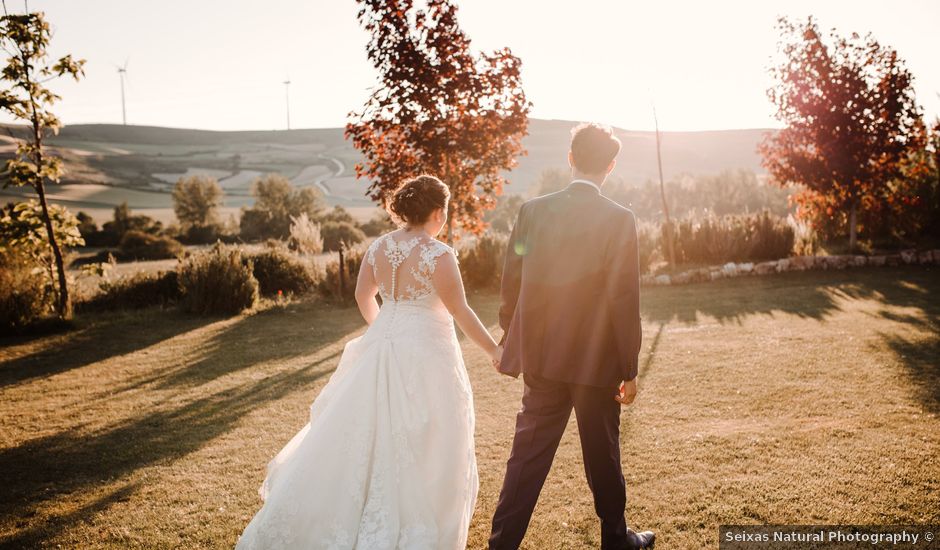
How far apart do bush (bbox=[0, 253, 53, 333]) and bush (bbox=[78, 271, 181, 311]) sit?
1566 millimetres

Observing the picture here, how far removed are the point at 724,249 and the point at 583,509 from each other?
11123 mm

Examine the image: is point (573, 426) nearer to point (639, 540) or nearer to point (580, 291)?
point (639, 540)

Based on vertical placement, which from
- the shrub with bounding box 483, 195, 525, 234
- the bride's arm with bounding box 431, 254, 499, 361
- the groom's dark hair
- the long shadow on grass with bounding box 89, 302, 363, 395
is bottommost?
the long shadow on grass with bounding box 89, 302, 363, 395

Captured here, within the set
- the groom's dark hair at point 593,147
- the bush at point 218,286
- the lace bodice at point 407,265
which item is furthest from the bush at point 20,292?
the groom's dark hair at point 593,147

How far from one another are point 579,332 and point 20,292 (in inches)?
409

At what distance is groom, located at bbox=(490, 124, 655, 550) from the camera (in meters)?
2.85

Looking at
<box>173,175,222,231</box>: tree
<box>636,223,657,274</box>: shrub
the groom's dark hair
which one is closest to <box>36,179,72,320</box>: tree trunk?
the groom's dark hair

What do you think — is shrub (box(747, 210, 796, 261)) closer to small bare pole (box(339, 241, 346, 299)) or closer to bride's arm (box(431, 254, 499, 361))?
small bare pole (box(339, 241, 346, 299))

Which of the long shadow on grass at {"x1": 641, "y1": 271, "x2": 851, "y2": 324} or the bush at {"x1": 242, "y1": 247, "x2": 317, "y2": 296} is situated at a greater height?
the bush at {"x1": 242, "y1": 247, "x2": 317, "y2": 296}

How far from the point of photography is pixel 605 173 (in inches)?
121

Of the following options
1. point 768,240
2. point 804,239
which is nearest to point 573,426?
point 768,240

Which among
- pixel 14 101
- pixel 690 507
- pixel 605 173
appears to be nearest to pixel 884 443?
pixel 690 507

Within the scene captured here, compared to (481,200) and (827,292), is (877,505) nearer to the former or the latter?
(481,200)

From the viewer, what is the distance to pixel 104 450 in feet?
16.1
